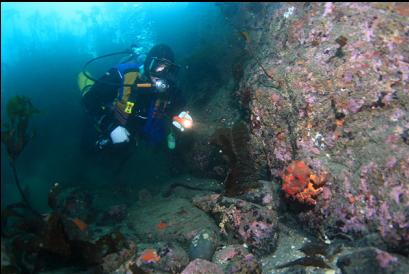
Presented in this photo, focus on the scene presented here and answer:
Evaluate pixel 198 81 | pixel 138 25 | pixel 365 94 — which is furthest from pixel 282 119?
pixel 138 25

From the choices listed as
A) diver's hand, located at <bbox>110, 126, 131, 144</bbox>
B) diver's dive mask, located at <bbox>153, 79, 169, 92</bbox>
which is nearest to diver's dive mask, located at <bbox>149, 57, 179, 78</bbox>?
diver's dive mask, located at <bbox>153, 79, 169, 92</bbox>

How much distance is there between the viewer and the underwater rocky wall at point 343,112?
3.61 m

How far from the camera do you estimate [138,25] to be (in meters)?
23.9

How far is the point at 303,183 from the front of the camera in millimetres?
3984

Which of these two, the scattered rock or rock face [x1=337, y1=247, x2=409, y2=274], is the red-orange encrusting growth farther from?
the scattered rock

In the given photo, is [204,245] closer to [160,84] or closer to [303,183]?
[303,183]

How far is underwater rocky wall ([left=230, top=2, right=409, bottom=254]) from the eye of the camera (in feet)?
11.9

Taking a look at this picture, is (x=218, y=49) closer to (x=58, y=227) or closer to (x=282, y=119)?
(x=282, y=119)

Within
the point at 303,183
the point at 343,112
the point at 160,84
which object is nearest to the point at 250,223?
the point at 303,183

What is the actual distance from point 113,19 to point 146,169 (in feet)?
67.8

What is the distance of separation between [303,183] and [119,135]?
4.41 m

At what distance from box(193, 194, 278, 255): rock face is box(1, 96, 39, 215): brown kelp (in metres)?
3.29

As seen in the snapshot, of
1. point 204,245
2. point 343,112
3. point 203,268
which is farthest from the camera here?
point 343,112

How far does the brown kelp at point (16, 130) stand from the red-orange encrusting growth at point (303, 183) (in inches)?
167
